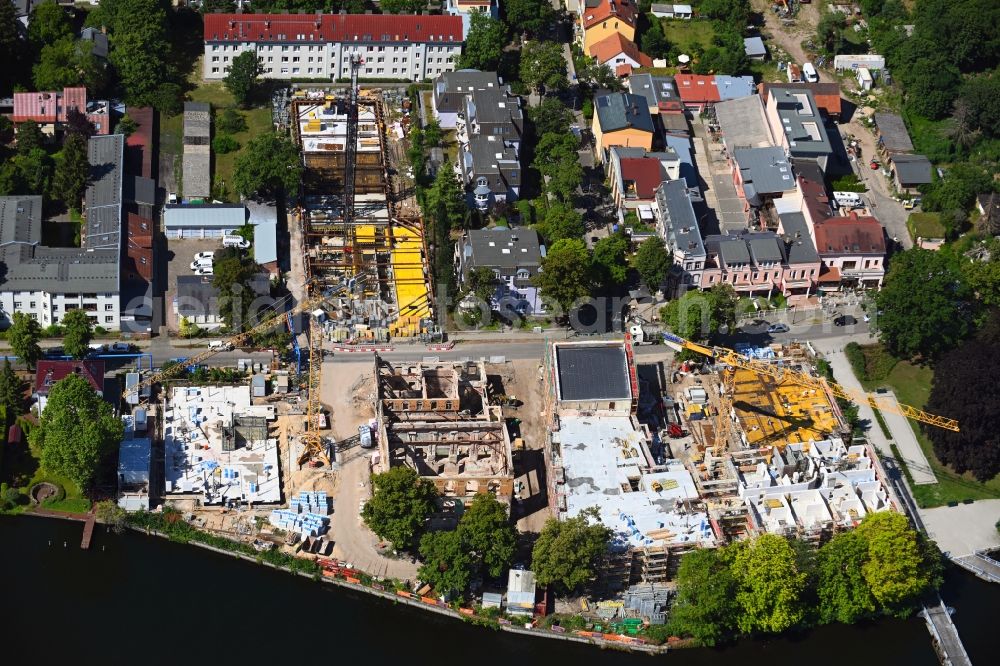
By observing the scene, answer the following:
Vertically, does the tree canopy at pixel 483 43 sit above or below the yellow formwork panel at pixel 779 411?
above

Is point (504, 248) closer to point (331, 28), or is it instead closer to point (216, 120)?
point (216, 120)

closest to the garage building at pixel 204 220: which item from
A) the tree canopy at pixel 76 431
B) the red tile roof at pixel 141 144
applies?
the red tile roof at pixel 141 144

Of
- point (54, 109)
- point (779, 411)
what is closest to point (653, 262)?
point (779, 411)

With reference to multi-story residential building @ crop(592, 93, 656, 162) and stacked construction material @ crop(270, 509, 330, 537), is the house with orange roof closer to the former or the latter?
multi-story residential building @ crop(592, 93, 656, 162)

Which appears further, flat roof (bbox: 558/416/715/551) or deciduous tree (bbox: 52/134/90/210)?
deciduous tree (bbox: 52/134/90/210)

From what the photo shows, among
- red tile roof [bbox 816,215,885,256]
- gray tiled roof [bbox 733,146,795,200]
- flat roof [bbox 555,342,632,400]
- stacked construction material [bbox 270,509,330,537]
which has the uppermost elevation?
gray tiled roof [bbox 733,146,795,200]

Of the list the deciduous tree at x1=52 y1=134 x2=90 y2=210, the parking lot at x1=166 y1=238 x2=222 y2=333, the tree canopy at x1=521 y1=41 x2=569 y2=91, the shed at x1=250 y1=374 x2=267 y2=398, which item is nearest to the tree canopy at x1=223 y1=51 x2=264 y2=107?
the deciduous tree at x1=52 y1=134 x2=90 y2=210

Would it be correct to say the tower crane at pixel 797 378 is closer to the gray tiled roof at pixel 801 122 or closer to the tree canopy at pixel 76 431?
the gray tiled roof at pixel 801 122
